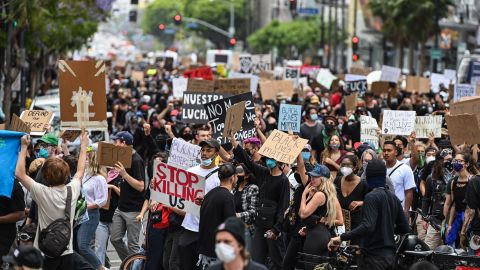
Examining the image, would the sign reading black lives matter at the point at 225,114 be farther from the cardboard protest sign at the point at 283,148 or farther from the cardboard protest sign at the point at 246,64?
the cardboard protest sign at the point at 246,64

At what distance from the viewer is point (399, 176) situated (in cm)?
1409

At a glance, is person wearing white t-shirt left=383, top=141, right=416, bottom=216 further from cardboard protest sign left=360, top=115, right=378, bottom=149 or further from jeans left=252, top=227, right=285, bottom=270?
cardboard protest sign left=360, top=115, right=378, bottom=149

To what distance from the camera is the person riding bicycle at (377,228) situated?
1069cm

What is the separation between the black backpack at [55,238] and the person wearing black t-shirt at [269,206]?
2.97 meters

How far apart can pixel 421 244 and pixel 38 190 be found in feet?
11.2

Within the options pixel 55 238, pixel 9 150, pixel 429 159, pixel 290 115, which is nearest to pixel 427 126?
pixel 290 115

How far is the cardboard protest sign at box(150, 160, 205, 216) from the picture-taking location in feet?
38.5

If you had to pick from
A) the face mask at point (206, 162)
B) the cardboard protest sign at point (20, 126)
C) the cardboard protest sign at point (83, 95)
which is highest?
the cardboard protest sign at point (83, 95)

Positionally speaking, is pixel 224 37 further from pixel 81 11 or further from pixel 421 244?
pixel 421 244

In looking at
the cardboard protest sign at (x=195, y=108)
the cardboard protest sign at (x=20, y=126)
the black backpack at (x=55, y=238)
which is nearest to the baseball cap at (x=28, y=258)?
the black backpack at (x=55, y=238)

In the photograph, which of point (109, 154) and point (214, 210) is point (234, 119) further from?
point (214, 210)

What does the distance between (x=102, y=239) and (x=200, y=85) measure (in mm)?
12318


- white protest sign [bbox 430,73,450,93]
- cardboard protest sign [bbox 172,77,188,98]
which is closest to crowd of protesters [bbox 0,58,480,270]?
cardboard protest sign [bbox 172,77,188,98]

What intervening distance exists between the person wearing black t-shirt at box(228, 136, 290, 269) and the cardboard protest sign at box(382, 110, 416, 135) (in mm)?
6110
